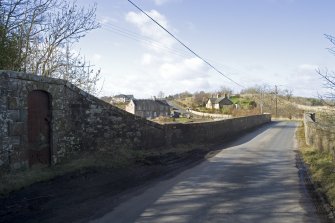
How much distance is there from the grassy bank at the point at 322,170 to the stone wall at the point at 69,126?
6.33 metres

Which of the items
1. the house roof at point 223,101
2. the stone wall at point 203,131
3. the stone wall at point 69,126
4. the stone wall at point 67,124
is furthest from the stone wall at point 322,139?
the house roof at point 223,101

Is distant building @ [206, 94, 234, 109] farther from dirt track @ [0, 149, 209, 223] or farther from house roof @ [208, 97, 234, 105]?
dirt track @ [0, 149, 209, 223]

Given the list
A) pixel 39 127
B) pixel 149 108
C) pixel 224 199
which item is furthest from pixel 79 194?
pixel 149 108

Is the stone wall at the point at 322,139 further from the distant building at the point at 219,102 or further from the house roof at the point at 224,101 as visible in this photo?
the house roof at the point at 224,101

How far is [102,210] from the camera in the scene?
820 centimetres

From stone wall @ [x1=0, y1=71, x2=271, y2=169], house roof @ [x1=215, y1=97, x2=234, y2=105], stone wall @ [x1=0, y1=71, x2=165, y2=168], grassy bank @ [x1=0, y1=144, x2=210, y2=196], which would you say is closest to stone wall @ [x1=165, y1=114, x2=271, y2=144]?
stone wall @ [x1=0, y1=71, x2=271, y2=169]

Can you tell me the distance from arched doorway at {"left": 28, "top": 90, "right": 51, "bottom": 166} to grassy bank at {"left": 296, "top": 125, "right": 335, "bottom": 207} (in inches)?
313

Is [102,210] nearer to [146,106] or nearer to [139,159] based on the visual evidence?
[139,159]

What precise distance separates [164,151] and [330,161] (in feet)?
22.2

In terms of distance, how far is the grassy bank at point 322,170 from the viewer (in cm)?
1073

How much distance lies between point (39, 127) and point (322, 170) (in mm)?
9394

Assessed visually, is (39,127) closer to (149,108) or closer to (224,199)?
(224,199)

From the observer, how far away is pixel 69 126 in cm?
1361

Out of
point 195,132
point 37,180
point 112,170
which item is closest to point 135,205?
point 37,180
